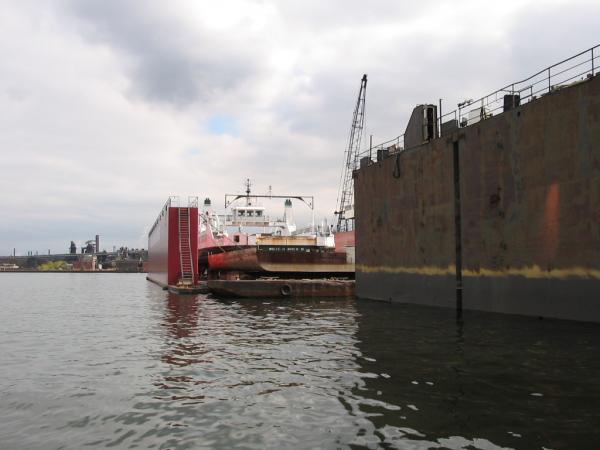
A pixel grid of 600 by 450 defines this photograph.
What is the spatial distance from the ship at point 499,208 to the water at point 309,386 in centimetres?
168

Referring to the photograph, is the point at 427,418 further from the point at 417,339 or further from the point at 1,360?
the point at 1,360

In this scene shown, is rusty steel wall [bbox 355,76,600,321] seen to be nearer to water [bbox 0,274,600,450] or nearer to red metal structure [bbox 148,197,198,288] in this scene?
water [bbox 0,274,600,450]

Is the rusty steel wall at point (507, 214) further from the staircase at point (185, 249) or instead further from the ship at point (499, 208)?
the staircase at point (185, 249)

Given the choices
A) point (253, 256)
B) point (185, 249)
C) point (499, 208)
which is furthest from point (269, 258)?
point (499, 208)

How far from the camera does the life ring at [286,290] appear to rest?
29.9 m

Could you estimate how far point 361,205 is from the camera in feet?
95.4

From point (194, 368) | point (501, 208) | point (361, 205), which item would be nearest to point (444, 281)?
point (501, 208)

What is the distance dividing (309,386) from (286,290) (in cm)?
2091

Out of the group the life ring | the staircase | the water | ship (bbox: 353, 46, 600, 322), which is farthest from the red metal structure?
the water

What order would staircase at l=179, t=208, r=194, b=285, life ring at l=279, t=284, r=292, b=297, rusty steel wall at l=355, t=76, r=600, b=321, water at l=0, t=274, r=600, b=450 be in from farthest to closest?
staircase at l=179, t=208, r=194, b=285, life ring at l=279, t=284, r=292, b=297, rusty steel wall at l=355, t=76, r=600, b=321, water at l=0, t=274, r=600, b=450

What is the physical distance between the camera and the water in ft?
22.0

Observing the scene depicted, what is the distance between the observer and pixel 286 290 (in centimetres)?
3003

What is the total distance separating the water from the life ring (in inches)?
502

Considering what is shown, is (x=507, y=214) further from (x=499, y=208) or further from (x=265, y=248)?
(x=265, y=248)
